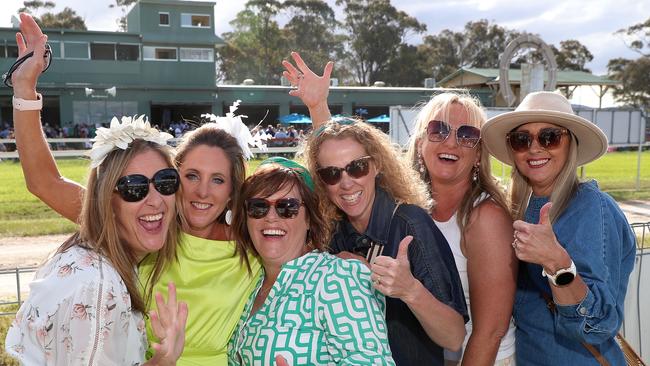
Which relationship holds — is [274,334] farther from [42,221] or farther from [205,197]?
[42,221]

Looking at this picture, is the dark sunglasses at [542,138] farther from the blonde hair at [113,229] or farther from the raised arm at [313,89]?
the blonde hair at [113,229]

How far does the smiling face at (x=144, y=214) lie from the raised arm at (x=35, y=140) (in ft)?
2.49

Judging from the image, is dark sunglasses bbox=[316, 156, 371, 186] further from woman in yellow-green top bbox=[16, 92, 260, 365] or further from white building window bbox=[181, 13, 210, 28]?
white building window bbox=[181, 13, 210, 28]

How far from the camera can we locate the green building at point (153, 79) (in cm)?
3447

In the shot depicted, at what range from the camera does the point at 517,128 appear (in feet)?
9.98

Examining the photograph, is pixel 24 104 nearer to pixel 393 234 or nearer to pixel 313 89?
pixel 313 89

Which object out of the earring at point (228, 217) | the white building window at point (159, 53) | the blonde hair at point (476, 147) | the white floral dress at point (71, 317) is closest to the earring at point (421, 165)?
the blonde hair at point (476, 147)

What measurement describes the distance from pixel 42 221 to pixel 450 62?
196ft

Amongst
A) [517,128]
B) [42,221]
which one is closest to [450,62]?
[42,221]

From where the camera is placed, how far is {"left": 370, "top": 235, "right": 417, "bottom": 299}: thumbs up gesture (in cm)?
219

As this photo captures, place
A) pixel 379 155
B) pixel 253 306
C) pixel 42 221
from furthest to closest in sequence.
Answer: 1. pixel 42 221
2. pixel 379 155
3. pixel 253 306

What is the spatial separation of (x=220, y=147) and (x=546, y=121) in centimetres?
168

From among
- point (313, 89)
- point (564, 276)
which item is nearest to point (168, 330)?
point (564, 276)

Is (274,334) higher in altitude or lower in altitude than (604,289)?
lower
